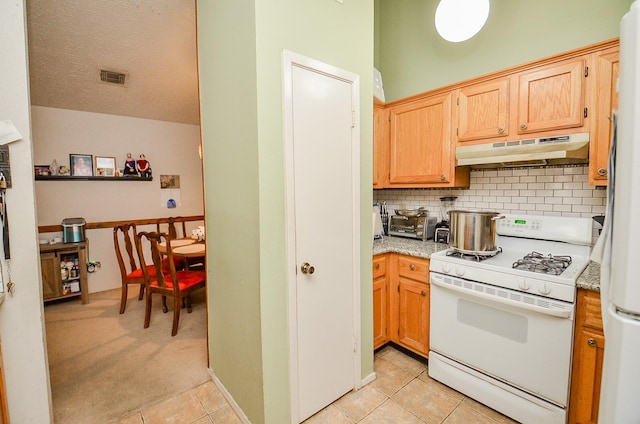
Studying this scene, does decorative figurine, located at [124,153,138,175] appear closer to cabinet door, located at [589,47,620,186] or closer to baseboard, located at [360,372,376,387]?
baseboard, located at [360,372,376,387]

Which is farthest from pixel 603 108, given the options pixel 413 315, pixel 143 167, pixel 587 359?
pixel 143 167

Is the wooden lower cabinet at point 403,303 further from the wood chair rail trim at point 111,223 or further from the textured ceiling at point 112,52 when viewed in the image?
the wood chair rail trim at point 111,223

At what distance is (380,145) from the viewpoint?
109 inches

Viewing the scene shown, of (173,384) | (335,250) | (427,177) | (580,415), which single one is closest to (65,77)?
(173,384)

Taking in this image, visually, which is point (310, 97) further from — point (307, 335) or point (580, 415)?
point (580, 415)

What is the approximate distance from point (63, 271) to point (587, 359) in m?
5.03

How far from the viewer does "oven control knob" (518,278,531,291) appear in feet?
5.37

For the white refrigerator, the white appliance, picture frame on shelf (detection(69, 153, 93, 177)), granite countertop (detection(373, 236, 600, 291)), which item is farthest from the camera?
picture frame on shelf (detection(69, 153, 93, 177))

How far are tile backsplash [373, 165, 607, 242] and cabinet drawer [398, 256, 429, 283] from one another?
0.75 metres

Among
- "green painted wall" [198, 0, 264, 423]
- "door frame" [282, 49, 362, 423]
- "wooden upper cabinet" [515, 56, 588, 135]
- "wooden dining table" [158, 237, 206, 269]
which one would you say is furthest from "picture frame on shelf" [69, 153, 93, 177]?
"wooden upper cabinet" [515, 56, 588, 135]

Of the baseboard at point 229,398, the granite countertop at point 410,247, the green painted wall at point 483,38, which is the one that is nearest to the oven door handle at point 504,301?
the granite countertop at point 410,247

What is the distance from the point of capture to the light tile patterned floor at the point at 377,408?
68.4 inches

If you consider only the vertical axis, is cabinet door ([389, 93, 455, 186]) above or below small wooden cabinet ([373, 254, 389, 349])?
above

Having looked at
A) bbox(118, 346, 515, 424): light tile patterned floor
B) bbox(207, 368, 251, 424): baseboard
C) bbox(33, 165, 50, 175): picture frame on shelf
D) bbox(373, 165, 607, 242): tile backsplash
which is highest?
bbox(33, 165, 50, 175): picture frame on shelf
